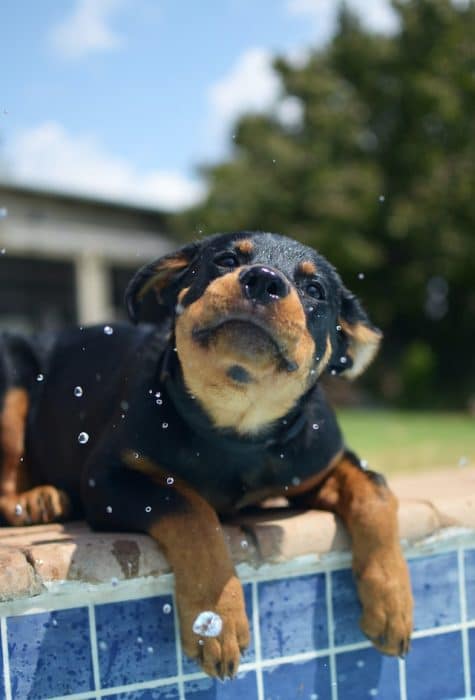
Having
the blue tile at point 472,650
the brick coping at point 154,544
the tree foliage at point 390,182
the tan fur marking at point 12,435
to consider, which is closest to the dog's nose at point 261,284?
the brick coping at point 154,544

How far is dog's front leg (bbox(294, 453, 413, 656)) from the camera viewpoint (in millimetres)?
2182

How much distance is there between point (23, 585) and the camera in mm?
1940

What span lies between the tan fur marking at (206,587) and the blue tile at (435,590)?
604 mm

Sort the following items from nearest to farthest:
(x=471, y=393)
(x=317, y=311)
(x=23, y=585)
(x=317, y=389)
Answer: (x=23, y=585) < (x=317, y=311) < (x=317, y=389) < (x=471, y=393)

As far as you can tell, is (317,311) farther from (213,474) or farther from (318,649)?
(318,649)

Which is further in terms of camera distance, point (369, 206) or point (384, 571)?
point (369, 206)

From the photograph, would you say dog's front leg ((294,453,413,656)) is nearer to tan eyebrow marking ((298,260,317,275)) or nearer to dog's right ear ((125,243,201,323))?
tan eyebrow marking ((298,260,317,275))

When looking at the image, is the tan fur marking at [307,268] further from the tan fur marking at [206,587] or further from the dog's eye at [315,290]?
the tan fur marking at [206,587]

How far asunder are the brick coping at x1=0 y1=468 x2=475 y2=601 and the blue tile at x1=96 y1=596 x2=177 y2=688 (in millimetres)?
78

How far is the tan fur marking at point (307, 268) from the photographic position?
7.27 feet

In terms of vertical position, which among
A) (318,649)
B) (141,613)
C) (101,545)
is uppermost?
(101,545)

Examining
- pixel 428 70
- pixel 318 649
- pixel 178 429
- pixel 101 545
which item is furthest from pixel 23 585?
pixel 428 70

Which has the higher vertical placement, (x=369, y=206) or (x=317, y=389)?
(x=369, y=206)

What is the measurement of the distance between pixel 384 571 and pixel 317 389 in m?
0.59
